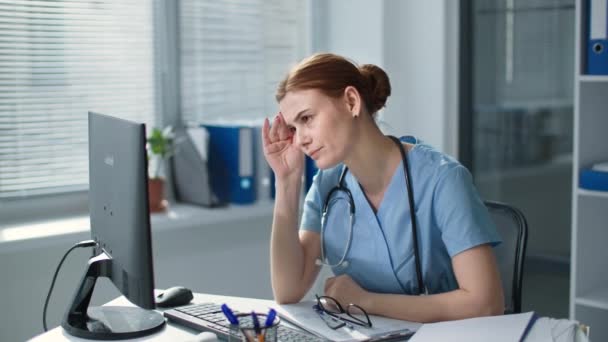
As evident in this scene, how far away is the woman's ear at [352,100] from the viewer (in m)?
1.84

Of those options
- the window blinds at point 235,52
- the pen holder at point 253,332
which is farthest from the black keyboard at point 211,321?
the window blinds at point 235,52

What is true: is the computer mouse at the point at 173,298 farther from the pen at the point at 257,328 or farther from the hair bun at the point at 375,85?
the hair bun at the point at 375,85

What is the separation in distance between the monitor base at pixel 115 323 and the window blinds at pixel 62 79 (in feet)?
3.76

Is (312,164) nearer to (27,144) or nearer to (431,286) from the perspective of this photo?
(27,144)

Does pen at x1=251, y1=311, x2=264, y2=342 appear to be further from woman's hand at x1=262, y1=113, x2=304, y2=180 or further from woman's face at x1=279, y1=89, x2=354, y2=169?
woman's hand at x1=262, y1=113, x2=304, y2=180

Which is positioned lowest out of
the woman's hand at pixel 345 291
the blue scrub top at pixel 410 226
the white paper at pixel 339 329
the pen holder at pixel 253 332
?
the white paper at pixel 339 329

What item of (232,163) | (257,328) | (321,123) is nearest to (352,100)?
(321,123)

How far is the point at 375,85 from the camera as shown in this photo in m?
1.94

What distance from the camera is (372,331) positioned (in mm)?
1594

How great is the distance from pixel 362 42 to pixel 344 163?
65.2 inches

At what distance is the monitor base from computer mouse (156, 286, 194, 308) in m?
0.04

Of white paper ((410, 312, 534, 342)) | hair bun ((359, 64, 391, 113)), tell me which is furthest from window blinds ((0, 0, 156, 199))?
white paper ((410, 312, 534, 342))

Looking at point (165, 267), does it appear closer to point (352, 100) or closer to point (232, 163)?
point (232, 163)

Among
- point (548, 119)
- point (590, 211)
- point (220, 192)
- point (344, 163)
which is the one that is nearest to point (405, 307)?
point (344, 163)
